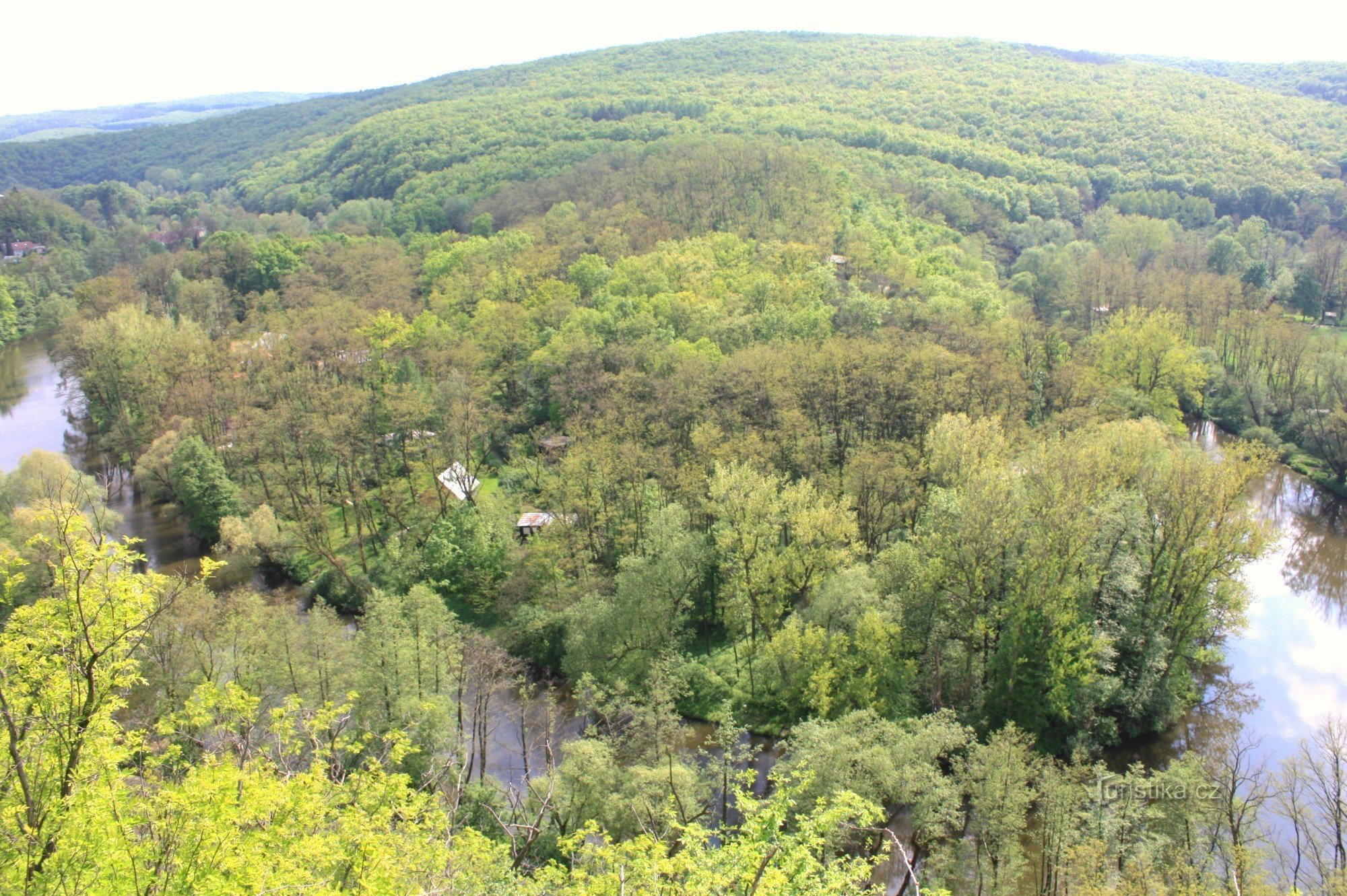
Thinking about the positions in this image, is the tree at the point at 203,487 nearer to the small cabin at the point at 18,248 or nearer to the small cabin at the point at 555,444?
the small cabin at the point at 555,444

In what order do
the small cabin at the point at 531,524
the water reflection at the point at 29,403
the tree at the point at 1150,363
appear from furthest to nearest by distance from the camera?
→ 1. the water reflection at the point at 29,403
2. the tree at the point at 1150,363
3. the small cabin at the point at 531,524

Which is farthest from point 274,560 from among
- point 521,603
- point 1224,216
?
point 1224,216

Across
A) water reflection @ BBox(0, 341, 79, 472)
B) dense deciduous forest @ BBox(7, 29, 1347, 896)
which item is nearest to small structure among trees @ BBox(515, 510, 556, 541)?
dense deciduous forest @ BBox(7, 29, 1347, 896)

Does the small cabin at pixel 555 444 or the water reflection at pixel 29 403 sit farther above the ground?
the small cabin at pixel 555 444

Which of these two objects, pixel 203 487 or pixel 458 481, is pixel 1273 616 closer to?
pixel 458 481

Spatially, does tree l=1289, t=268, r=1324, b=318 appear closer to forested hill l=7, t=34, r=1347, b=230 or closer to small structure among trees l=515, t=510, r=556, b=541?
forested hill l=7, t=34, r=1347, b=230

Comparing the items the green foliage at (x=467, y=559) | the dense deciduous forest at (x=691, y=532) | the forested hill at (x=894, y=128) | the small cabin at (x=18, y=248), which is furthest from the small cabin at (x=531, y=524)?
the small cabin at (x=18, y=248)
